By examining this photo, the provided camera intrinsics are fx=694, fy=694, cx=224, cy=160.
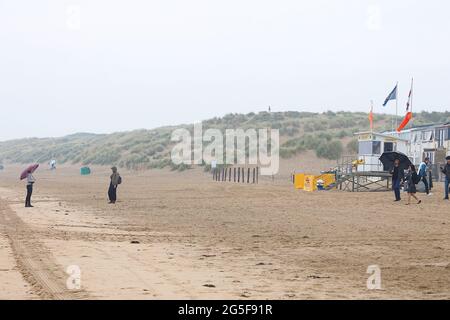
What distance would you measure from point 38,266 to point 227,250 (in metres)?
3.76

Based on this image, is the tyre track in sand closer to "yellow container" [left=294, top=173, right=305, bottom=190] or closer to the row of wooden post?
"yellow container" [left=294, top=173, right=305, bottom=190]

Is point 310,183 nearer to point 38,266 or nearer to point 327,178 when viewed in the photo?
point 327,178

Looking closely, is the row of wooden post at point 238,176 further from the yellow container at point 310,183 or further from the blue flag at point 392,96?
the blue flag at point 392,96

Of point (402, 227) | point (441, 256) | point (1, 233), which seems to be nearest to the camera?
point (441, 256)

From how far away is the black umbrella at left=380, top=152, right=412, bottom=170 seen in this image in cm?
3019

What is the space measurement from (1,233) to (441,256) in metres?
9.48

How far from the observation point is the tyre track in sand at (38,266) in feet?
27.5

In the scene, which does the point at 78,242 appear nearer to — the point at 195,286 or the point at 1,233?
the point at 1,233

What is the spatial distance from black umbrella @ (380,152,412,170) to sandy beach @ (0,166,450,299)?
5755 millimetres

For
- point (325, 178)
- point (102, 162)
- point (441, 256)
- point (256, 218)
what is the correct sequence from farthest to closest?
point (102, 162)
point (325, 178)
point (256, 218)
point (441, 256)

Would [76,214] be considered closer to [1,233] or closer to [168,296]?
[1,233]
